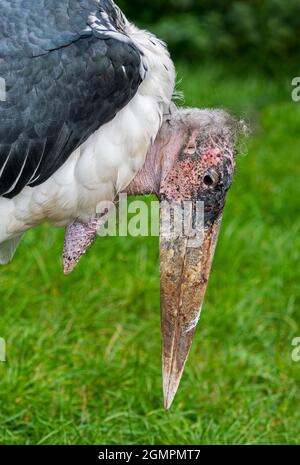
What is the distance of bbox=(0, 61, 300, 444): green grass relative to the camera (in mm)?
3371

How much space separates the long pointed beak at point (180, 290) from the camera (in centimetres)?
274

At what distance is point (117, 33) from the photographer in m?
2.59

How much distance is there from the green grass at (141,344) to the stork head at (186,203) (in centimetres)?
18

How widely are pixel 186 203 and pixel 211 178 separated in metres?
0.10

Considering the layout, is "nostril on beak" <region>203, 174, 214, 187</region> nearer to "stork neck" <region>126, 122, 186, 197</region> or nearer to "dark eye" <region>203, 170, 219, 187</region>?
"dark eye" <region>203, 170, 219, 187</region>

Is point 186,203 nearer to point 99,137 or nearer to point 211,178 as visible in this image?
point 211,178

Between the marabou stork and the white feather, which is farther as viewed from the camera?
the white feather

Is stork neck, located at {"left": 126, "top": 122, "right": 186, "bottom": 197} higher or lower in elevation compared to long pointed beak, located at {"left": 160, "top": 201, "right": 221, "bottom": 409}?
higher

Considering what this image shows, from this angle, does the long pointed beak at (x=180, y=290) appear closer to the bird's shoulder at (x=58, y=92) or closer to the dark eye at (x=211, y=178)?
the dark eye at (x=211, y=178)

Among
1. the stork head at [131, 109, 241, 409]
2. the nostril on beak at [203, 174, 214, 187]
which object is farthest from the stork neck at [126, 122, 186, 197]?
the nostril on beak at [203, 174, 214, 187]

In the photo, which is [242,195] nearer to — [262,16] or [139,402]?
[139,402]

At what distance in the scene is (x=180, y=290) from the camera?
2783 millimetres

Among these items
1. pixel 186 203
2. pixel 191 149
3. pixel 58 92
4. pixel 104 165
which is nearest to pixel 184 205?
pixel 186 203
